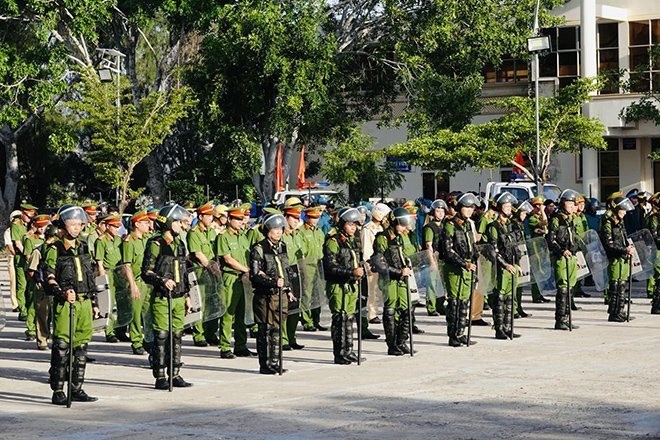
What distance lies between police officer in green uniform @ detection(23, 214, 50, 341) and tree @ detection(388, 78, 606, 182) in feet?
59.8

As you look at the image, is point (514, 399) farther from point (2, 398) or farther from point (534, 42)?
point (534, 42)

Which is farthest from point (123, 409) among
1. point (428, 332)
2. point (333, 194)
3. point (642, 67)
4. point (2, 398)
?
point (642, 67)

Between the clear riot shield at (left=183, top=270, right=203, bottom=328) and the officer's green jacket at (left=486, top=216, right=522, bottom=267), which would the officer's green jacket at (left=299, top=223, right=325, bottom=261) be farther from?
the clear riot shield at (left=183, top=270, right=203, bottom=328)

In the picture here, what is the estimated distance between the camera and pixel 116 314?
16344mm

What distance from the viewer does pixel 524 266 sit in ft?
63.0

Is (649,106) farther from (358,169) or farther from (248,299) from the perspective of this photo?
(248,299)

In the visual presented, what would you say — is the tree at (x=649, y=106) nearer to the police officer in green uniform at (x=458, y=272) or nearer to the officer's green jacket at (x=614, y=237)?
the officer's green jacket at (x=614, y=237)

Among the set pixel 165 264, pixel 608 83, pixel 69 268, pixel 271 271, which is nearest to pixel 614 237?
pixel 271 271

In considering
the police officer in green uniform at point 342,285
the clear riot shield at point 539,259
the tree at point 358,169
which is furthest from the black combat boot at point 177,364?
the tree at point 358,169

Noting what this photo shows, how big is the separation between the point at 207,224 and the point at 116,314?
2.23 meters

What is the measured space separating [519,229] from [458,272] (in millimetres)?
1957

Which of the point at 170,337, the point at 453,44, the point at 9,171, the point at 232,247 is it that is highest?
the point at 453,44

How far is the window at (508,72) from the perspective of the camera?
5144 cm

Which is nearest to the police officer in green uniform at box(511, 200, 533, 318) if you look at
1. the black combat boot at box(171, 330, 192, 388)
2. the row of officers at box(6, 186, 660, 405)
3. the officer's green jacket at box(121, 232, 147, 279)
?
the row of officers at box(6, 186, 660, 405)
